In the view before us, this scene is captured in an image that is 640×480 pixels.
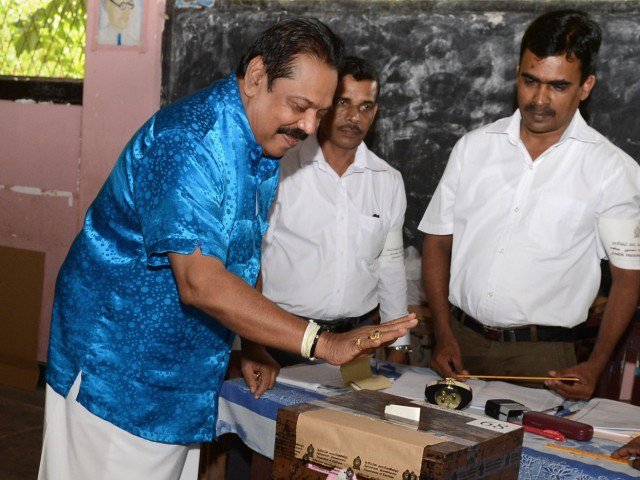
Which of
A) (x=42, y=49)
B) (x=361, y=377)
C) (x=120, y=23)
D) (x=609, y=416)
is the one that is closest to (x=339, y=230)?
(x=361, y=377)

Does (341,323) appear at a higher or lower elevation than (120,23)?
lower

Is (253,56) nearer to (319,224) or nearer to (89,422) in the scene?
(89,422)

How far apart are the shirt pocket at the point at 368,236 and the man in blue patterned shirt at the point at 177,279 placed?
121 cm

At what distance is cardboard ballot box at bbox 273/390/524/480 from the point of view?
1.45m

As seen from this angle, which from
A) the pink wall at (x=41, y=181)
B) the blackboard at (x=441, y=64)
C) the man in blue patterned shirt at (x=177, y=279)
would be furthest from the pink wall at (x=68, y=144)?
the man in blue patterned shirt at (x=177, y=279)

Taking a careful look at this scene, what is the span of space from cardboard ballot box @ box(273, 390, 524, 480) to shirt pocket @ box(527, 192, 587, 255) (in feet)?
3.56

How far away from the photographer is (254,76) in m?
1.78

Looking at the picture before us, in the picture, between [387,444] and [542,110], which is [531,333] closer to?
[542,110]

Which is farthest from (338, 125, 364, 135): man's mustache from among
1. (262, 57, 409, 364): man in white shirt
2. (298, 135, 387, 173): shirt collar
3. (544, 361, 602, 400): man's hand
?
(544, 361, 602, 400): man's hand

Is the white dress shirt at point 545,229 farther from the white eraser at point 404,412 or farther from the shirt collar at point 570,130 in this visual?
the white eraser at point 404,412

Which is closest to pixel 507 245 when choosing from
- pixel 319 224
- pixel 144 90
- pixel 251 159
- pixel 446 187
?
pixel 446 187

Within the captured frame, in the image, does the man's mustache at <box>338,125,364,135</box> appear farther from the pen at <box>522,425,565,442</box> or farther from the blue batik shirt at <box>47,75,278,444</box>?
the pen at <box>522,425,565,442</box>

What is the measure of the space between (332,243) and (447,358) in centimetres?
74

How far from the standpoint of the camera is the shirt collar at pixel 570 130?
8.80ft
